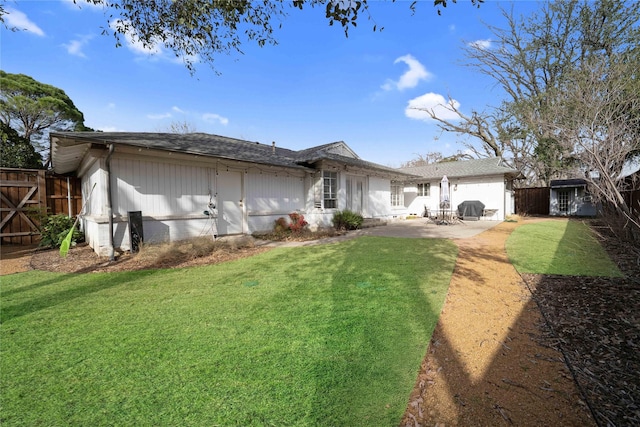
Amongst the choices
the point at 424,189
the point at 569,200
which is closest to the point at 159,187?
the point at 424,189

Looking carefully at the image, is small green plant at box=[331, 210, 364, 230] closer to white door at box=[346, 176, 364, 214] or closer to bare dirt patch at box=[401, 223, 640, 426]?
white door at box=[346, 176, 364, 214]

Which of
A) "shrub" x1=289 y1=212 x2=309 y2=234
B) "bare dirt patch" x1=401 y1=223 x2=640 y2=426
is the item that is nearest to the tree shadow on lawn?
"bare dirt patch" x1=401 y1=223 x2=640 y2=426

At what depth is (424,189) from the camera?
2119 cm

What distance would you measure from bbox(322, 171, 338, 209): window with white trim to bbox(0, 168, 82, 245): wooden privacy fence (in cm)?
1017

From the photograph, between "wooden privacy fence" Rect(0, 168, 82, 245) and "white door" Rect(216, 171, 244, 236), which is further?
"white door" Rect(216, 171, 244, 236)

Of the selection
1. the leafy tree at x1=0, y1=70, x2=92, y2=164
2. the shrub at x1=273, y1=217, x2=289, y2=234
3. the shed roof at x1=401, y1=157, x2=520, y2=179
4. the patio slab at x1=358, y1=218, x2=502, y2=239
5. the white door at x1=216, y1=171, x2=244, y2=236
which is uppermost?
the leafy tree at x1=0, y1=70, x2=92, y2=164

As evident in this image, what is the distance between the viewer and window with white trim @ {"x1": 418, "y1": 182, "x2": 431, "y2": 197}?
20.9 metres

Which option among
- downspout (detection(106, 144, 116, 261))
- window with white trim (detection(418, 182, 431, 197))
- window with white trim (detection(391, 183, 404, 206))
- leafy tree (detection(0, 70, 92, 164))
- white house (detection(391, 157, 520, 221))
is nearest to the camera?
downspout (detection(106, 144, 116, 261))

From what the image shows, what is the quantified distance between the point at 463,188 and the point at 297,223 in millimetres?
14356

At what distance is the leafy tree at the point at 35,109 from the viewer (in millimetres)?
16859

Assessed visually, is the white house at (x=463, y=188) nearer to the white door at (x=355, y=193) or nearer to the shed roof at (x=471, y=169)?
the shed roof at (x=471, y=169)

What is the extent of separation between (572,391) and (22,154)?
21.6m

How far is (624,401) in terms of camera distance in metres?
2.01

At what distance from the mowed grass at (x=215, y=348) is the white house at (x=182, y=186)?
2549 millimetres
